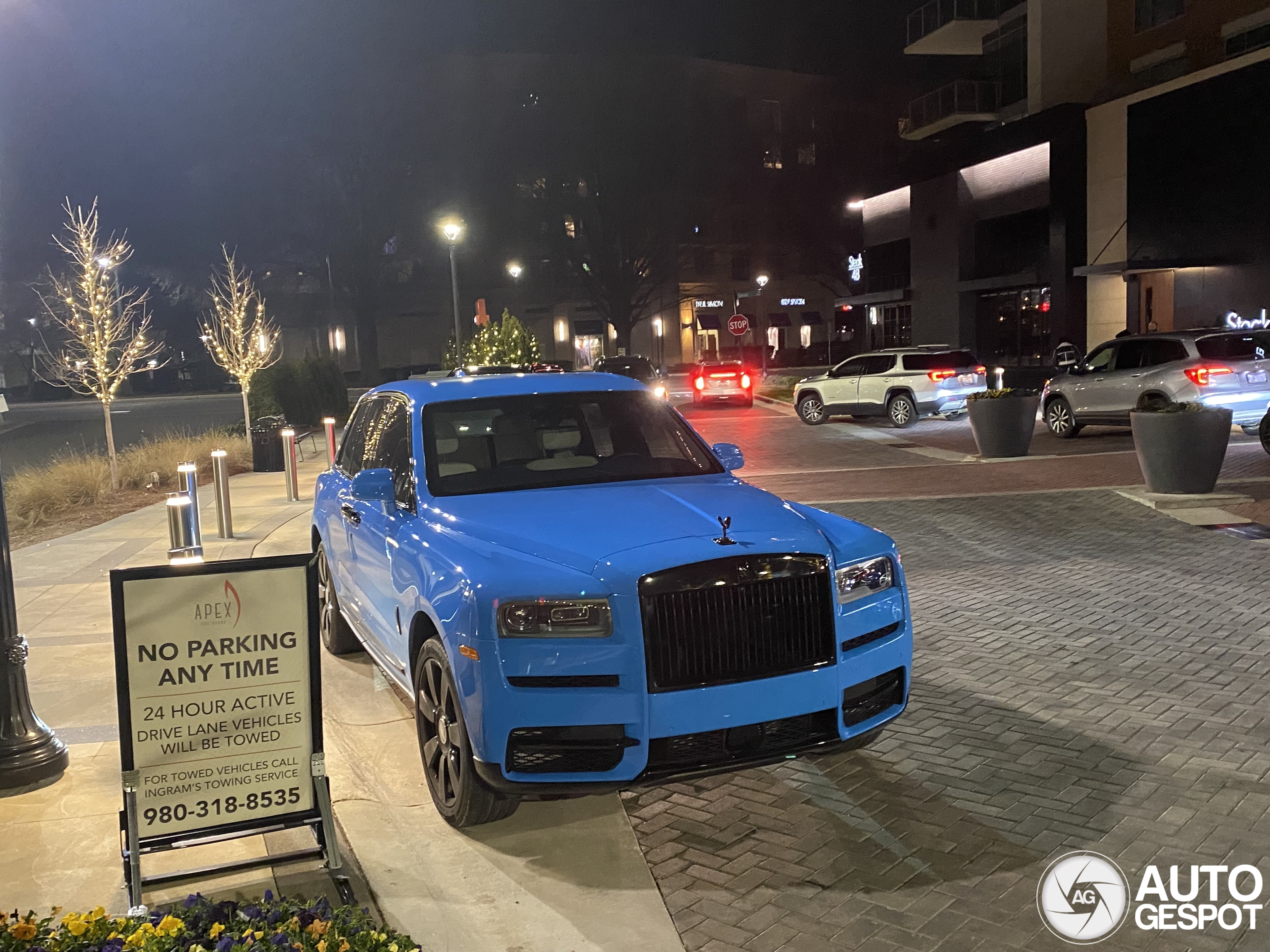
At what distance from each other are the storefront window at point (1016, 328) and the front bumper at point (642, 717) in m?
35.7

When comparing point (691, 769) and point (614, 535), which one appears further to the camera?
point (614, 535)

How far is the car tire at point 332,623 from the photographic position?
25.0 feet

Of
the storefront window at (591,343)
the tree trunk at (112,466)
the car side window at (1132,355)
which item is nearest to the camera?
the tree trunk at (112,466)

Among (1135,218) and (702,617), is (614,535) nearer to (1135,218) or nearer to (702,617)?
(702,617)

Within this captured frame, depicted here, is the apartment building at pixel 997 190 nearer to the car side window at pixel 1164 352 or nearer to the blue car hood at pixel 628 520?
the car side window at pixel 1164 352

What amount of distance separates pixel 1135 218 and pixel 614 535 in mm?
33283

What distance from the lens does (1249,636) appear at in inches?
288

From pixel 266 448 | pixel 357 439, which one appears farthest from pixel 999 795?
pixel 266 448

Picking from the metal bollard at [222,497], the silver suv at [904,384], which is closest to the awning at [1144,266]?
the silver suv at [904,384]

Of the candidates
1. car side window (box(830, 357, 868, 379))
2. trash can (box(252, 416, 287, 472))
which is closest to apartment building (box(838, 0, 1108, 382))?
car side window (box(830, 357, 868, 379))

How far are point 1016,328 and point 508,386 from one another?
3868 centimetres

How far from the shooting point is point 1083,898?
13.4 feet

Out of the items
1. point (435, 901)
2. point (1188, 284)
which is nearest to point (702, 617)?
point (435, 901)

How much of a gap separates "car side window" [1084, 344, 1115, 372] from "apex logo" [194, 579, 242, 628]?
1847 centimetres
